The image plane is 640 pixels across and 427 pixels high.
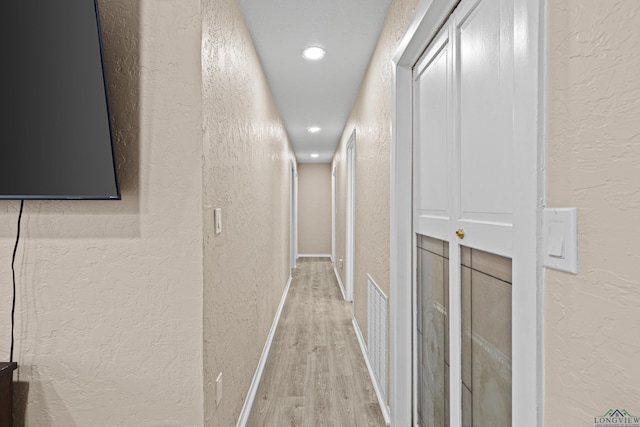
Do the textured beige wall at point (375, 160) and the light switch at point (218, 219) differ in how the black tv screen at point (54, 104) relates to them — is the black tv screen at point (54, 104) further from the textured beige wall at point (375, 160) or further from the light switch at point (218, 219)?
the textured beige wall at point (375, 160)

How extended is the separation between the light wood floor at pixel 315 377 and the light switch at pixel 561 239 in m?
1.83

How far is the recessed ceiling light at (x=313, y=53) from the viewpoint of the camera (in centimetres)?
265

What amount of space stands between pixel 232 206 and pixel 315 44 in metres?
1.49

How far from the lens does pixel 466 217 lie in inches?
47.7

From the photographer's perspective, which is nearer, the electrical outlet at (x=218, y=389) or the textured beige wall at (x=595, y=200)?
the textured beige wall at (x=595, y=200)

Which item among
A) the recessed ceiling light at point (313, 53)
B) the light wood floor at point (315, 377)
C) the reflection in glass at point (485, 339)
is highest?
the recessed ceiling light at point (313, 53)

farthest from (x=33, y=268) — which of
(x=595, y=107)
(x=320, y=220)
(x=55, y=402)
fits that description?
(x=320, y=220)

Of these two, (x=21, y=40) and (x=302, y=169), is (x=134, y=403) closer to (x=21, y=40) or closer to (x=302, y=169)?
(x=21, y=40)

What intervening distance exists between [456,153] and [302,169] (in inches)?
307

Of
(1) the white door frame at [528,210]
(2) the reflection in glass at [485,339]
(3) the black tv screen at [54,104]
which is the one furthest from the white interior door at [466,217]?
(3) the black tv screen at [54,104]

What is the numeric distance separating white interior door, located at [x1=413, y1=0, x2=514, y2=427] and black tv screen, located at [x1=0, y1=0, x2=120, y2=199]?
1276 millimetres

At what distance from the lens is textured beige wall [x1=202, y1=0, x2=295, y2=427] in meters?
1.46

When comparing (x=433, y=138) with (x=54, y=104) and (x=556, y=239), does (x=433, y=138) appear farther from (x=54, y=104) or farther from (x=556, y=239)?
(x=54, y=104)

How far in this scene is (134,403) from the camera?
1392 mm
